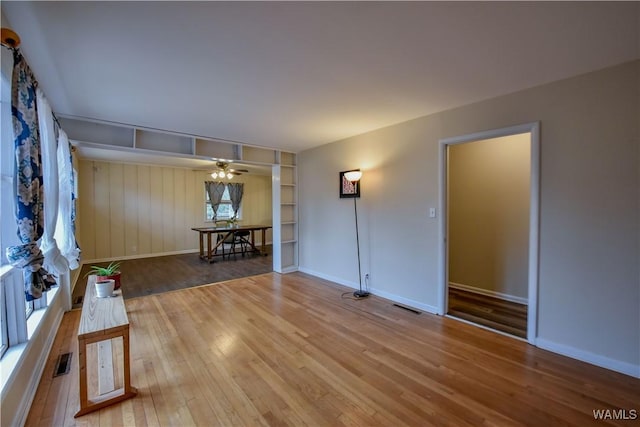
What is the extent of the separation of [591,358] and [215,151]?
16.3 ft

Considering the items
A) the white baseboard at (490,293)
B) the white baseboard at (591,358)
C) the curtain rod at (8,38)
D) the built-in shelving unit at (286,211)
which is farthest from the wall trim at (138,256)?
the white baseboard at (591,358)

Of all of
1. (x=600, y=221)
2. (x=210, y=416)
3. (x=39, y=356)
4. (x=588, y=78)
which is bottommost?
(x=210, y=416)

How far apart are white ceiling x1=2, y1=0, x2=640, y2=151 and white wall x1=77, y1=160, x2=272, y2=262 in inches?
157

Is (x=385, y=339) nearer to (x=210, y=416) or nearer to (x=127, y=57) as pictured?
(x=210, y=416)

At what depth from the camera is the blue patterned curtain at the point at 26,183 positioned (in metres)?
1.55

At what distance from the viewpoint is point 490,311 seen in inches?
131

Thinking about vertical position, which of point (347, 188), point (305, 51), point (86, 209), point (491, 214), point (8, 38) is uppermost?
point (305, 51)

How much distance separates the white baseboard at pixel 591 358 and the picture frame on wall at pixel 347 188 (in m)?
2.65

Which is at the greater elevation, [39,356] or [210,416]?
[39,356]

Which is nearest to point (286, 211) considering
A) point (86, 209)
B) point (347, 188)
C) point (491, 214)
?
point (347, 188)

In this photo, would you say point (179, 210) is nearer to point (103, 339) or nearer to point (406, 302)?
point (103, 339)

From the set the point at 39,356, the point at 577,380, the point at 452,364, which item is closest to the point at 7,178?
the point at 39,356

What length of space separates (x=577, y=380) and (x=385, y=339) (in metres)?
1.42

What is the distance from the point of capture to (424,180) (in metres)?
3.34
